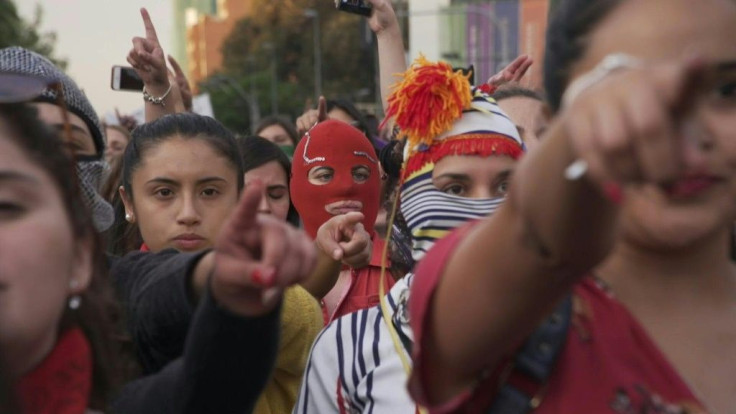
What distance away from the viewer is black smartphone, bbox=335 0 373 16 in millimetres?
5254

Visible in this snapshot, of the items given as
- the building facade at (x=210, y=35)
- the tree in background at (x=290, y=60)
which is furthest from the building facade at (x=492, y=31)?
the building facade at (x=210, y=35)

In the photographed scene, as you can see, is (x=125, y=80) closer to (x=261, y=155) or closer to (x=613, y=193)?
(x=261, y=155)

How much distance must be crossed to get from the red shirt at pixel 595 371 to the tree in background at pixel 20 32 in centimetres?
3798

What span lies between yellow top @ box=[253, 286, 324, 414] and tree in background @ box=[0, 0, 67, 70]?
119 ft

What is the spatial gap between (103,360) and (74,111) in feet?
3.31

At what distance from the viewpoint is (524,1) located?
60.0 meters

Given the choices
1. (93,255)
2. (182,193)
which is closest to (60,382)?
(93,255)

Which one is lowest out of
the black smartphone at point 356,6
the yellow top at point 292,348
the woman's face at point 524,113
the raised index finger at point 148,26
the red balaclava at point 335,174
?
the yellow top at point 292,348

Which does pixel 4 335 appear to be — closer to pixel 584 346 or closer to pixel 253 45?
pixel 584 346

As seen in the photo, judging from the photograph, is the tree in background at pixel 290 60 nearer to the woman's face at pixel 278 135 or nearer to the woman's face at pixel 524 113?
the woman's face at pixel 278 135

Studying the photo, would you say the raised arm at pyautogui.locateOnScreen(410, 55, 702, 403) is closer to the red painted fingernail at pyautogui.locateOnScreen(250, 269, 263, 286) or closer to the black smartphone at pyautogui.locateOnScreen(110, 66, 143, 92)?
the red painted fingernail at pyautogui.locateOnScreen(250, 269, 263, 286)

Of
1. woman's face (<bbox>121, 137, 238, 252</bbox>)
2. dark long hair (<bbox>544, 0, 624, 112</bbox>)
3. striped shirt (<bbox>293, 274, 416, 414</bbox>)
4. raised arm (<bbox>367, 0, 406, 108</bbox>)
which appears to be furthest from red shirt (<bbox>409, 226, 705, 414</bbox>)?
raised arm (<bbox>367, 0, 406, 108</bbox>)

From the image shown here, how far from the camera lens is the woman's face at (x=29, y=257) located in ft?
5.18

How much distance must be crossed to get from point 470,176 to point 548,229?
1614 mm
